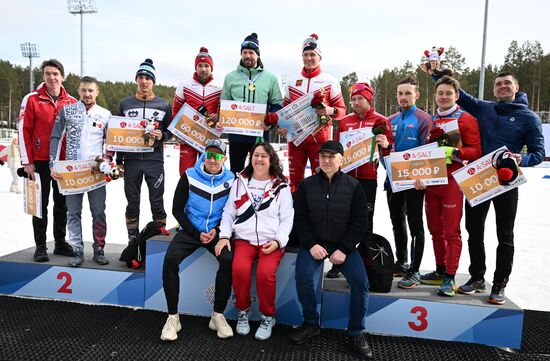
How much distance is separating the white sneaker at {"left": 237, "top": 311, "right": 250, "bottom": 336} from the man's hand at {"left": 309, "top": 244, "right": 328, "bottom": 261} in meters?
0.86

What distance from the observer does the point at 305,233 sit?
12.3 ft

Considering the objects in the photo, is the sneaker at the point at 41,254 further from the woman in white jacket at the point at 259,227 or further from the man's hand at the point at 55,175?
the woman in white jacket at the point at 259,227

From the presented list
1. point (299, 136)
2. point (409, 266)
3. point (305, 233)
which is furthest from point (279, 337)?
point (299, 136)

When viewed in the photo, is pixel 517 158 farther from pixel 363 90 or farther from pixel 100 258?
pixel 100 258

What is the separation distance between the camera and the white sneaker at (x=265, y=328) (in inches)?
145

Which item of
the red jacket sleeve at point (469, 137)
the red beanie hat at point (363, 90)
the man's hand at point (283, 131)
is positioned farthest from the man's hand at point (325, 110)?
the red jacket sleeve at point (469, 137)

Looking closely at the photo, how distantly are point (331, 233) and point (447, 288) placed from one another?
1.25m

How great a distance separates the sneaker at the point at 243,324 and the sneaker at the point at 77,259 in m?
1.99

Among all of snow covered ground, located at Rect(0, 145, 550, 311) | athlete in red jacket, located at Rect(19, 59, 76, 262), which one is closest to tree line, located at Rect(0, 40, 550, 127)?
snow covered ground, located at Rect(0, 145, 550, 311)

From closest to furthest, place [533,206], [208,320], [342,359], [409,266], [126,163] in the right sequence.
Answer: [342,359] → [208,320] → [409,266] → [126,163] → [533,206]

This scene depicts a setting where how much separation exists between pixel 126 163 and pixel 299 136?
2073mm

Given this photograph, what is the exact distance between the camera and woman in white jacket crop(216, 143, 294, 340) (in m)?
3.70

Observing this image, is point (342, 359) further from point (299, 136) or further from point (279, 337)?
point (299, 136)

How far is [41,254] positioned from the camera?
4645 millimetres
